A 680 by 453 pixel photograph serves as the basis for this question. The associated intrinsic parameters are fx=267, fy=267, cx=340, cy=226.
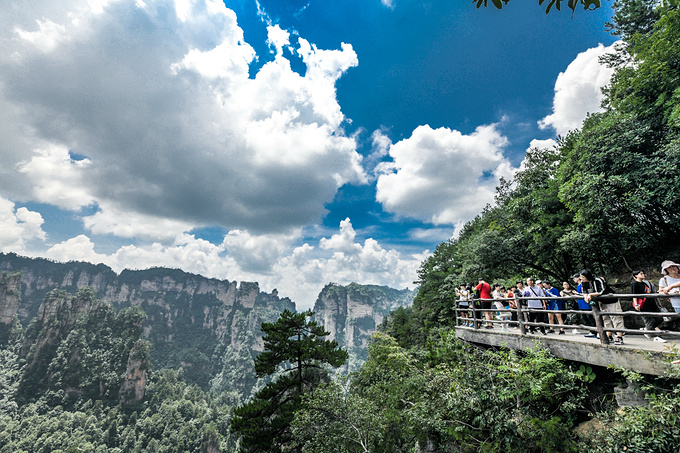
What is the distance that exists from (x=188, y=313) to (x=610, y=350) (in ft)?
652

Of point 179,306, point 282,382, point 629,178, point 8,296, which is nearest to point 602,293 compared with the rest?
point 629,178

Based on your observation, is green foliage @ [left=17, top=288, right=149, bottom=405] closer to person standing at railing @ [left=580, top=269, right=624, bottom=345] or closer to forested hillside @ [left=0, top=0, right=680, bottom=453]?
forested hillside @ [left=0, top=0, right=680, bottom=453]

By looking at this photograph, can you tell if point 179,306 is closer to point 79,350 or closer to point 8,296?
point 8,296

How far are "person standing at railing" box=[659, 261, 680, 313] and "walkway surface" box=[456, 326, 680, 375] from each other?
770mm

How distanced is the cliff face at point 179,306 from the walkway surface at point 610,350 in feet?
442

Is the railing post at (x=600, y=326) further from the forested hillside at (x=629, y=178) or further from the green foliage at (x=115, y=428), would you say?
the green foliage at (x=115, y=428)

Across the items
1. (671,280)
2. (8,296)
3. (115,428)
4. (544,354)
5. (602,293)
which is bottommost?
(115,428)

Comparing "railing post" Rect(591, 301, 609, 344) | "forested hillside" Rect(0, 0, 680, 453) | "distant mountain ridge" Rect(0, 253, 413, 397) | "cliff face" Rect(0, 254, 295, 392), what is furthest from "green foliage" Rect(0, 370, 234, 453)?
"railing post" Rect(591, 301, 609, 344)

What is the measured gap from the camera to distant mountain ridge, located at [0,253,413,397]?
416 feet

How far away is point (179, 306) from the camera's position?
168 meters

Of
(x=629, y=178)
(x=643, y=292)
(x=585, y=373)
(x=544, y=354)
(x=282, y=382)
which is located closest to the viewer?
(x=643, y=292)

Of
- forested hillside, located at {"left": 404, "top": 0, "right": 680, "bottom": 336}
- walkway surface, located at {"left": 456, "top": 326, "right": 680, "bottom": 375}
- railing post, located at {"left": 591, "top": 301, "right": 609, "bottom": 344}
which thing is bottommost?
walkway surface, located at {"left": 456, "top": 326, "right": 680, "bottom": 375}

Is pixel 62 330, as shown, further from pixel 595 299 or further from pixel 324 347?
pixel 595 299

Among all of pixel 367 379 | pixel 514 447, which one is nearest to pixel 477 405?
pixel 514 447
